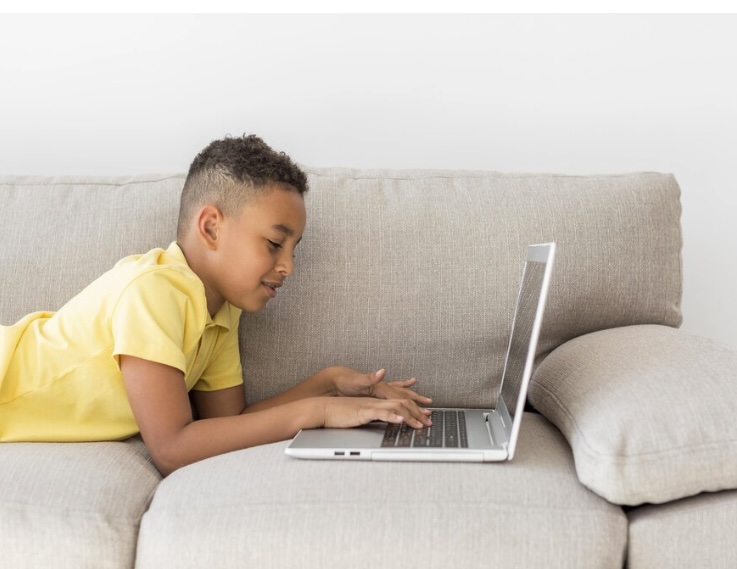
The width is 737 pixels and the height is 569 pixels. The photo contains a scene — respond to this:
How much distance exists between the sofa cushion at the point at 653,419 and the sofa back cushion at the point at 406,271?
11.1 inches

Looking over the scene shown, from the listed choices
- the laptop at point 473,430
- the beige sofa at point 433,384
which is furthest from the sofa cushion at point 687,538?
the laptop at point 473,430

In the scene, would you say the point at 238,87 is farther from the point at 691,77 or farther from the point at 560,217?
the point at 691,77

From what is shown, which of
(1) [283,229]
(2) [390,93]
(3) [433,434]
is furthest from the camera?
(2) [390,93]

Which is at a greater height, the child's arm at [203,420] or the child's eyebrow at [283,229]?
the child's eyebrow at [283,229]

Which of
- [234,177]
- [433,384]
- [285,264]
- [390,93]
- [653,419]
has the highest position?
[390,93]

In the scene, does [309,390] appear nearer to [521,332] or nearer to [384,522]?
[521,332]

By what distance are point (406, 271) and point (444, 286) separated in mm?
81

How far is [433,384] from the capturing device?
1.73 metres

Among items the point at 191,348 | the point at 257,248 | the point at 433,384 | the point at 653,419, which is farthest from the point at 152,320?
the point at 653,419

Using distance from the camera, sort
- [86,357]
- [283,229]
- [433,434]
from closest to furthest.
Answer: [433,434], [86,357], [283,229]

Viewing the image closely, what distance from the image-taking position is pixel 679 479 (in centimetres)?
117

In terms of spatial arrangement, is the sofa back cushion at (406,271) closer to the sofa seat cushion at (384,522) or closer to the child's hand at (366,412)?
the child's hand at (366,412)

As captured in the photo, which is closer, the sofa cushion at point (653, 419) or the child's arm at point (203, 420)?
the sofa cushion at point (653, 419)

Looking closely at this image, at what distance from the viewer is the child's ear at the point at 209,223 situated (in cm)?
161
